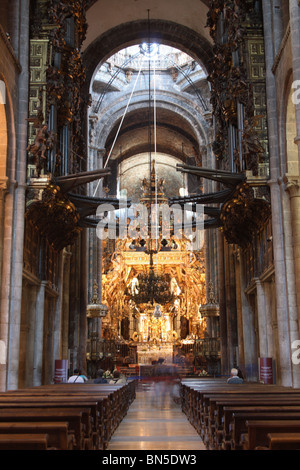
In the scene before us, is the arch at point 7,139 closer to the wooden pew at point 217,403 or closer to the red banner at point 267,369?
the wooden pew at point 217,403

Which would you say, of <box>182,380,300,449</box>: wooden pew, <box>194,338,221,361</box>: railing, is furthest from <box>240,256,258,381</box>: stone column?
<box>182,380,300,449</box>: wooden pew

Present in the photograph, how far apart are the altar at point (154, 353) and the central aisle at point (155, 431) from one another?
19.6 metres

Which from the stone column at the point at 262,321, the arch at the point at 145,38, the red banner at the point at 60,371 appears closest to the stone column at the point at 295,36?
the stone column at the point at 262,321

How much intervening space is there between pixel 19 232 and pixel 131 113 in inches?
923

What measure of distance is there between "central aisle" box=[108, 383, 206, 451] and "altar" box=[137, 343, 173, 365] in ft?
64.4

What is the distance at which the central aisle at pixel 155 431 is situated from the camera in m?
9.05

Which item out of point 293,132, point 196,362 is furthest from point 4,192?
point 196,362

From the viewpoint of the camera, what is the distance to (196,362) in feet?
95.8

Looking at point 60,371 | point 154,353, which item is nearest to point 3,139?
point 60,371

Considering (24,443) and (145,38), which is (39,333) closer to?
(24,443)

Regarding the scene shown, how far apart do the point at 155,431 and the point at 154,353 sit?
26.8 meters

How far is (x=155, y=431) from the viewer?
420 inches
